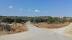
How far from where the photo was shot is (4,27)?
19.4 meters

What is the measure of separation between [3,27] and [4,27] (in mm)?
181

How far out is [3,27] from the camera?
19.4 meters
